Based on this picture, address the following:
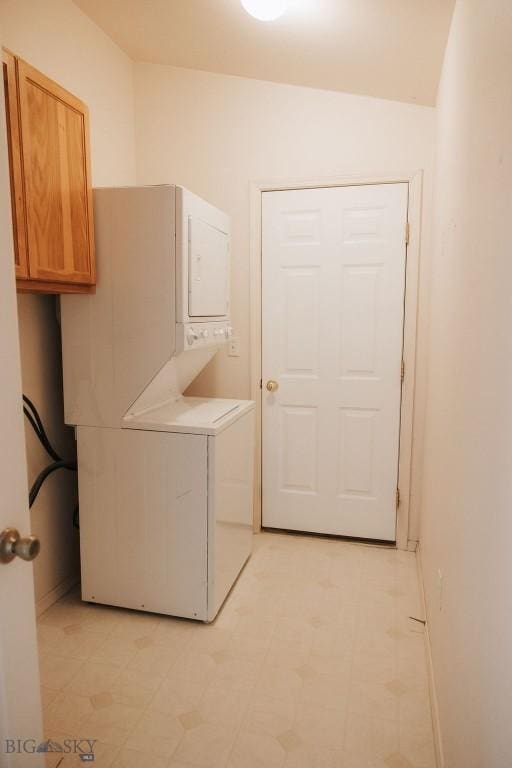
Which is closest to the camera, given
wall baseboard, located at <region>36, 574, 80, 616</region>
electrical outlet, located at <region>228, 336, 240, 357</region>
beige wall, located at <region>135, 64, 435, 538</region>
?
wall baseboard, located at <region>36, 574, 80, 616</region>

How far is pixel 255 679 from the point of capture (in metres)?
1.99

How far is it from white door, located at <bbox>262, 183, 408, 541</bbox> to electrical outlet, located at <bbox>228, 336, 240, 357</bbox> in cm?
16

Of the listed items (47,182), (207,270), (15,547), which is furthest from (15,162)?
(15,547)

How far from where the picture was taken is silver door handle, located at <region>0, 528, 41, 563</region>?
0.90m

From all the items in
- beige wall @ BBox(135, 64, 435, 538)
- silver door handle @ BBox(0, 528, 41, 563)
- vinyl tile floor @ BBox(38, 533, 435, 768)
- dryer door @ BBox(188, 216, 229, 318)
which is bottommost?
vinyl tile floor @ BBox(38, 533, 435, 768)

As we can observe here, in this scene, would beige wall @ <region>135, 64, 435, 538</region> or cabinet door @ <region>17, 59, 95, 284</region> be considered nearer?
cabinet door @ <region>17, 59, 95, 284</region>

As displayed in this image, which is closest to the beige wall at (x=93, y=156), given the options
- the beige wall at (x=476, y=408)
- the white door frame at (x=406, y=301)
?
the white door frame at (x=406, y=301)

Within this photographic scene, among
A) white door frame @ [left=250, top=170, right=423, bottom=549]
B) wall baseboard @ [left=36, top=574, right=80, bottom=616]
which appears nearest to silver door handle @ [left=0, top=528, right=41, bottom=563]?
wall baseboard @ [left=36, top=574, right=80, bottom=616]

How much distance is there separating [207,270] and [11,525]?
1665mm

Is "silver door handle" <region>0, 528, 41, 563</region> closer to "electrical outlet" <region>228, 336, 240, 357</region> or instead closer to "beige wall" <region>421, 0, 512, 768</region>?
"beige wall" <region>421, 0, 512, 768</region>

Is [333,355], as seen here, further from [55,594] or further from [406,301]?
[55,594]

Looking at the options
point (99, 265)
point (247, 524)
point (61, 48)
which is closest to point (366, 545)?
point (247, 524)

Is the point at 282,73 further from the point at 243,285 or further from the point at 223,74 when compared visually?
the point at 243,285

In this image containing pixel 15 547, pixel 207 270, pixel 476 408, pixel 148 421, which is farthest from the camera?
pixel 207 270
